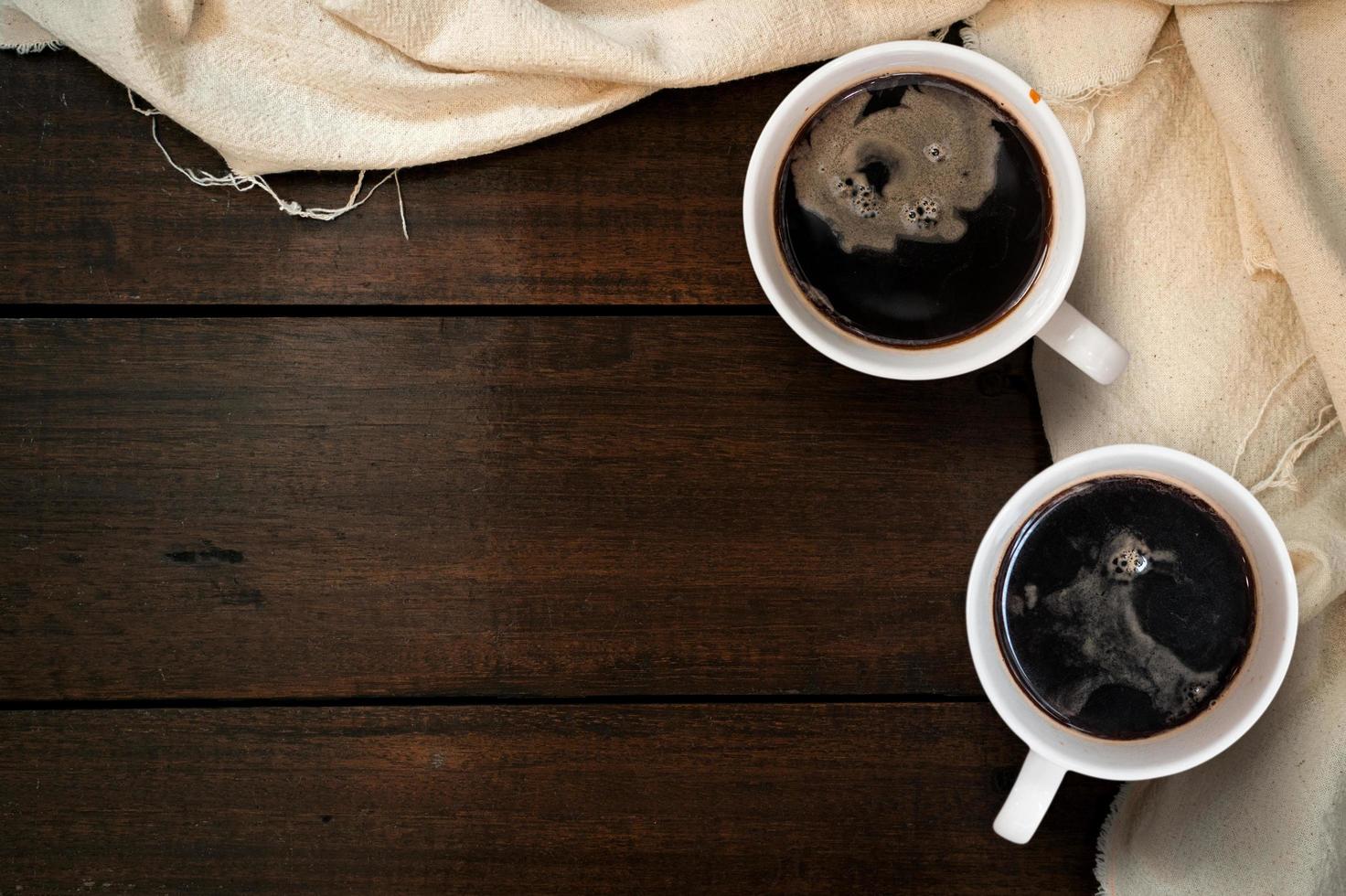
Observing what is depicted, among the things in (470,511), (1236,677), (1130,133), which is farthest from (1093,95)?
(470,511)

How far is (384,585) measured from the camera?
61 centimetres

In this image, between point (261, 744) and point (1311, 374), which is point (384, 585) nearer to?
point (261, 744)

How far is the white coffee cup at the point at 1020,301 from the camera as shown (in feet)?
1.79

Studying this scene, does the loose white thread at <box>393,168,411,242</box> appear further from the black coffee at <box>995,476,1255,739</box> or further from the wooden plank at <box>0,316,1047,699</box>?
the black coffee at <box>995,476,1255,739</box>

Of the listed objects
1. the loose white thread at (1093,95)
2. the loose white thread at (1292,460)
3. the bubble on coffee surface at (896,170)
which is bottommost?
the loose white thread at (1292,460)

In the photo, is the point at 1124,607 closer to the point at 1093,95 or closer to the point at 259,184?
the point at 1093,95

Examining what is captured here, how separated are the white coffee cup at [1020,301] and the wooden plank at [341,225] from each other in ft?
0.18

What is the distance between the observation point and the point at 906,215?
0.58 metres

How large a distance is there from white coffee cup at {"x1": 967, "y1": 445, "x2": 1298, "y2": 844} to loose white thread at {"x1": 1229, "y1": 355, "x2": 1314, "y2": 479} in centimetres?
7

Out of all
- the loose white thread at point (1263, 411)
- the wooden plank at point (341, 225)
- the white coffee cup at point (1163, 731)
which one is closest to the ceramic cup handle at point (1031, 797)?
the white coffee cup at point (1163, 731)

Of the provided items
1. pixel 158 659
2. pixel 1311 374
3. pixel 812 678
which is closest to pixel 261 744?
pixel 158 659

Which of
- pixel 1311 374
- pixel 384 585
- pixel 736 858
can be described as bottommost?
pixel 736 858

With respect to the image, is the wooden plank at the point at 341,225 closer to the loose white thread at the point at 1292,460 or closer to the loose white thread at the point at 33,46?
the loose white thread at the point at 33,46

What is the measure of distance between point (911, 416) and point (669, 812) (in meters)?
0.29
